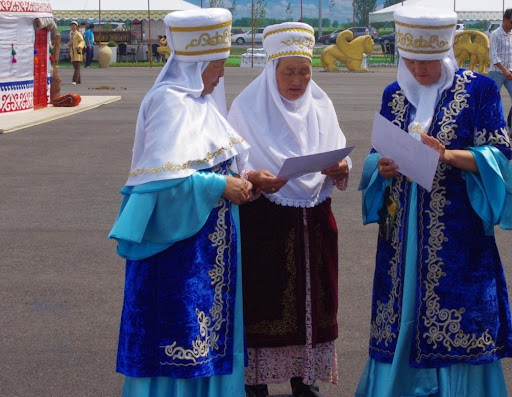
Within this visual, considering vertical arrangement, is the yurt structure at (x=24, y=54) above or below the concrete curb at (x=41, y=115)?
above

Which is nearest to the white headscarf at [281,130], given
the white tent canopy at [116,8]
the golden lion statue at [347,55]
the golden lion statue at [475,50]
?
the golden lion statue at [475,50]

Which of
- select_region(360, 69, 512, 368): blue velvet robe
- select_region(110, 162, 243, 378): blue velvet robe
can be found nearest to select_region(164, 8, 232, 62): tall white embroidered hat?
select_region(110, 162, 243, 378): blue velvet robe

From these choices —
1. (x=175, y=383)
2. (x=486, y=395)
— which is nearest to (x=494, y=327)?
(x=486, y=395)

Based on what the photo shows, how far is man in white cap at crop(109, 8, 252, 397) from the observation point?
12.6 ft

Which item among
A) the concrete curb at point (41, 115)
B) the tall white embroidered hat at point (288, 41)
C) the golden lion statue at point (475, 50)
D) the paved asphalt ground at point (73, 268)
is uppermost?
the tall white embroidered hat at point (288, 41)

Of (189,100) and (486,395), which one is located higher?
(189,100)

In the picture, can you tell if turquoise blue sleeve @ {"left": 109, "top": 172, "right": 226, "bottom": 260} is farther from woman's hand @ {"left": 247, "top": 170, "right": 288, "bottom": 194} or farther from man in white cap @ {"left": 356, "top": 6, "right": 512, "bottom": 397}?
man in white cap @ {"left": 356, "top": 6, "right": 512, "bottom": 397}

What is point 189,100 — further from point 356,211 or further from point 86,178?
point 86,178

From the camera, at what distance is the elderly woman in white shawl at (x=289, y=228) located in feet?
14.5

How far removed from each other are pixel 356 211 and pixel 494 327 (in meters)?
4.79

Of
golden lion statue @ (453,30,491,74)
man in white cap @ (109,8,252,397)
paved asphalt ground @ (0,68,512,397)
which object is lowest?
paved asphalt ground @ (0,68,512,397)

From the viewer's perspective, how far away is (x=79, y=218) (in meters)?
8.71

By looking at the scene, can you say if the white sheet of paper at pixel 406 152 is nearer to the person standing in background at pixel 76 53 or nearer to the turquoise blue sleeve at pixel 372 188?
the turquoise blue sleeve at pixel 372 188

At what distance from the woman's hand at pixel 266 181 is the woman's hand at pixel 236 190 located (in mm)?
179
